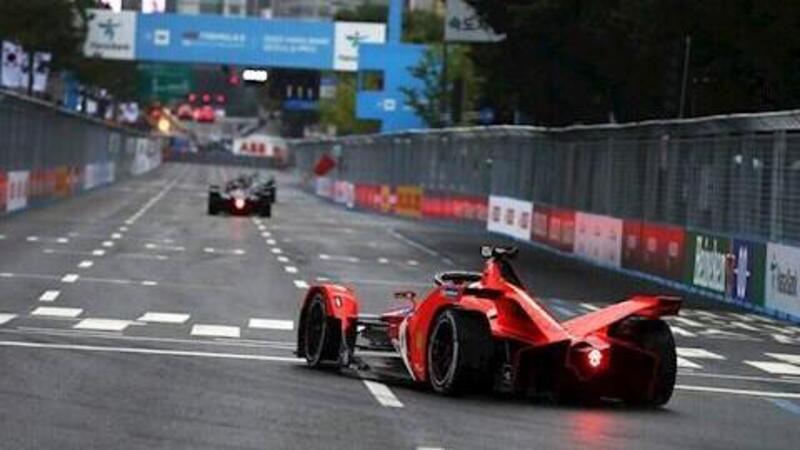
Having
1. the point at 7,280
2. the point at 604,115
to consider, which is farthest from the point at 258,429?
the point at 604,115

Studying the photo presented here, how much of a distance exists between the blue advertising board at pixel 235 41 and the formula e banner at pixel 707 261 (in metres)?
51.2

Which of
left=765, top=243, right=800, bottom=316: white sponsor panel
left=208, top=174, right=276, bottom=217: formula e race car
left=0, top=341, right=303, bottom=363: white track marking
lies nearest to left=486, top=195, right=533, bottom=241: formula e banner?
left=208, top=174, right=276, bottom=217: formula e race car

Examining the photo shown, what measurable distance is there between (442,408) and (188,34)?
2714 inches

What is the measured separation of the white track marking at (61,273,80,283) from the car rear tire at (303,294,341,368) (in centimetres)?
993

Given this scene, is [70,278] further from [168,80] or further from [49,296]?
[168,80]

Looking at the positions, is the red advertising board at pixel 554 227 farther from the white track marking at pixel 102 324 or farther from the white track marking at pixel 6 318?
the white track marking at pixel 6 318

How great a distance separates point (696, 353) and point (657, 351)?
5826 millimetres

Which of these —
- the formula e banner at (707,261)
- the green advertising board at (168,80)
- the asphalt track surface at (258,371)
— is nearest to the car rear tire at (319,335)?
the asphalt track surface at (258,371)

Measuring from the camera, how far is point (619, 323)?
488 inches

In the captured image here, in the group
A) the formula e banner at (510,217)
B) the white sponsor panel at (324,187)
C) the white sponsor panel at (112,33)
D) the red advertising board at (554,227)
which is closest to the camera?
the red advertising board at (554,227)

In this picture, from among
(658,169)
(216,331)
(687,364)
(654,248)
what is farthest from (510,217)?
(687,364)

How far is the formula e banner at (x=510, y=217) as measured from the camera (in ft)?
147

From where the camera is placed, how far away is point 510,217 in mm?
47000

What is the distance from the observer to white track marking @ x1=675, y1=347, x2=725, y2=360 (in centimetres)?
1780
